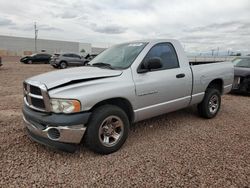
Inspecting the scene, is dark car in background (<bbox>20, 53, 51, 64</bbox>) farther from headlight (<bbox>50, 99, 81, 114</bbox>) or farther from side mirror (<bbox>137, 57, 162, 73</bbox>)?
headlight (<bbox>50, 99, 81, 114</bbox>)

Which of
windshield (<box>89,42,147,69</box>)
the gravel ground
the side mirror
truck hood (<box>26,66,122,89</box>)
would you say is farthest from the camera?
windshield (<box>89,42,147,69</box>)

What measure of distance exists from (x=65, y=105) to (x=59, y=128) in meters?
0.32

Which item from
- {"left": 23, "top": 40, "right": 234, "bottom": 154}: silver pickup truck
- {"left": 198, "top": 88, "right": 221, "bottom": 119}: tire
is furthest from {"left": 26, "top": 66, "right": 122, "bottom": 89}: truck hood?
{"left": 198, "top": 88, "right": 221, "bottom": 119}: tire

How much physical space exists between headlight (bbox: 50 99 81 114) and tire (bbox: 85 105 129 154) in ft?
1.00

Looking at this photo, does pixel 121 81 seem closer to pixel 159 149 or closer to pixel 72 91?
pixel 72 91

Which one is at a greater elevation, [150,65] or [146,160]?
[150,65]

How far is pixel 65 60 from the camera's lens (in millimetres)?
20500

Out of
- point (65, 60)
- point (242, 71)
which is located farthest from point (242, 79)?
point (65, 60)

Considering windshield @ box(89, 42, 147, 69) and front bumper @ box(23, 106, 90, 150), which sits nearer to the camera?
front bumper @ box(23, 106, 90, 150)

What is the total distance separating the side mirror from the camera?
368cm

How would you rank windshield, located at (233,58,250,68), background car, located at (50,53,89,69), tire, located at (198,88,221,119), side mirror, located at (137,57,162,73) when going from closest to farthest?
1. side mirror, located at (137,57,162,73)
2. tire, located at (198,88,221,119)
3. windshield, located at (233,58,250,68)
4. background car, located at (50,53,89,69)

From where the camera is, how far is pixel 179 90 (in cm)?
432

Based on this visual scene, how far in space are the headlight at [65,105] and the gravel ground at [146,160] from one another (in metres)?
0.80

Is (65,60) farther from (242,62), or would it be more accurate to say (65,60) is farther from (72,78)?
(72,78)
